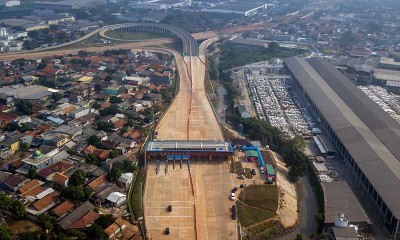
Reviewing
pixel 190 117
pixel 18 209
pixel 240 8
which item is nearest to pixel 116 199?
pixel 18 209

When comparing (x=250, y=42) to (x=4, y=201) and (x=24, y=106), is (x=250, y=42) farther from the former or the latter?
(x=4, y=201)

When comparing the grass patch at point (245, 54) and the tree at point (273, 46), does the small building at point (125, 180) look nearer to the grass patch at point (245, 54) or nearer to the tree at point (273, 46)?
the grass patch at point (245, 54)

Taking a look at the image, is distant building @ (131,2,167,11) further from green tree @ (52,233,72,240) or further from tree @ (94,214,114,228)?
green tree @ (52,233,72,240)

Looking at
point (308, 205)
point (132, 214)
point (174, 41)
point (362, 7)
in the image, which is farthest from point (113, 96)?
point (362, 7)

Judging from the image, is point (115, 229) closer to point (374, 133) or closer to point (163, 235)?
point (163, 235)

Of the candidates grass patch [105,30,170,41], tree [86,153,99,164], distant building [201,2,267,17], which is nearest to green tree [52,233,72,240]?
tree [86,153,99,164]

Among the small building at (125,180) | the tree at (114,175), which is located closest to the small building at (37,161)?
the tree at (114,175)

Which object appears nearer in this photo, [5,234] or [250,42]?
[5,234]
